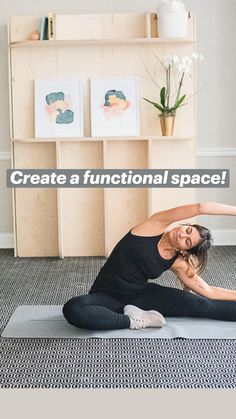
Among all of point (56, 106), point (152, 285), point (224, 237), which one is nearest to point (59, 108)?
point (56, 106)

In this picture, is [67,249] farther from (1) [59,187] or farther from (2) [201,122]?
(2) [201,122]

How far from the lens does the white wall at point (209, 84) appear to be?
5.79 meters

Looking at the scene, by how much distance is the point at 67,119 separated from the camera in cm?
562

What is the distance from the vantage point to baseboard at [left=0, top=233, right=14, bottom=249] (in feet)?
19.9

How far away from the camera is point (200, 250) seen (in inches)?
139

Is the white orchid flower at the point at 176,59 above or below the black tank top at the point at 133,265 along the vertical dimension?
above

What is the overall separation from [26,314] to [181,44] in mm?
2746

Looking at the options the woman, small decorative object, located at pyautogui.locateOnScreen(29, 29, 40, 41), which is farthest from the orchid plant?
the woman

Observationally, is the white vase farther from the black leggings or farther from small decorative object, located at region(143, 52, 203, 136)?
the black leggings

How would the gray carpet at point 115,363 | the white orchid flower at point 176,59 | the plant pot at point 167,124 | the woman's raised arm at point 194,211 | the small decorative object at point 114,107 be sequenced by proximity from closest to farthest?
the gray carpet at point 115,363
the woman's raised arm at point 194,211
the white orchid flower at point 176,59
the plant pot at point 167,124
the small decorative object at point 114,107

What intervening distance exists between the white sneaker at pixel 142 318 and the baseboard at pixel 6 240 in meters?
2.67

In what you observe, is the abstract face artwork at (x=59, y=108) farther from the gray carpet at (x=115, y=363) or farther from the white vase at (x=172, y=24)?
the gray carpet at (x=115, y=363)

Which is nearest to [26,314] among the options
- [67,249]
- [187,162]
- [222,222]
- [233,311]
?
[233,311]

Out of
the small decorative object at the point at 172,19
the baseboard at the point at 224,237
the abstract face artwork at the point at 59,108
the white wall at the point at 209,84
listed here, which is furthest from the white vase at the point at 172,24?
the baseboard at the point at 224,237
